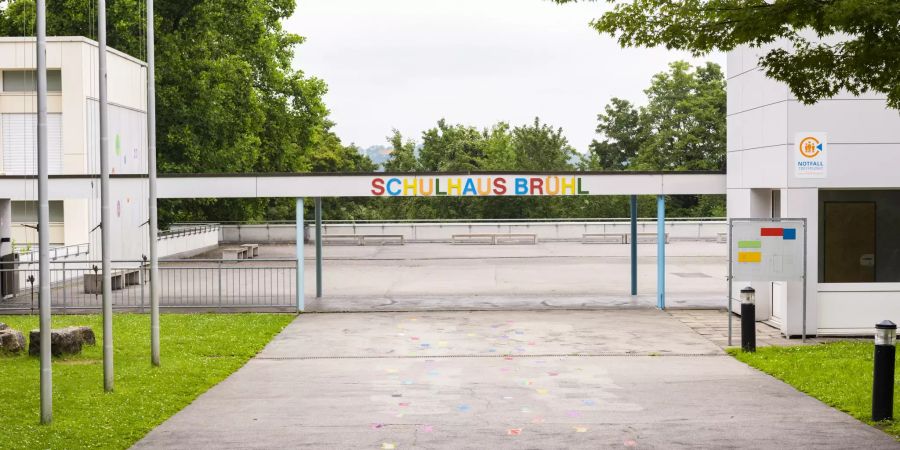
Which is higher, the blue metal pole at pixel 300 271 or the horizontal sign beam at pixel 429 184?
the horizontal sign beam at pixel 429 184

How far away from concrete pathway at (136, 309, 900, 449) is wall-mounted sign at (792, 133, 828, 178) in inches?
145

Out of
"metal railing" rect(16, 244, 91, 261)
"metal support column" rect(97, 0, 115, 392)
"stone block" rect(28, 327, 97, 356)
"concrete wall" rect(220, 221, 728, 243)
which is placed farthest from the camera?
"concrete wall" rect(220, 221, 728, 243)

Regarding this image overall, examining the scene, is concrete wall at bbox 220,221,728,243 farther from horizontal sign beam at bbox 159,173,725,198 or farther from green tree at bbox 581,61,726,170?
horizontal sign beam at bbox 159,173,725,198

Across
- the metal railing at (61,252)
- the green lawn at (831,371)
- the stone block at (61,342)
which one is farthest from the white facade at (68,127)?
the green lawn at (831,371)

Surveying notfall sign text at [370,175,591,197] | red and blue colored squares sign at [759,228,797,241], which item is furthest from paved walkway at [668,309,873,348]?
notfall sign text at [370,175,591,197]

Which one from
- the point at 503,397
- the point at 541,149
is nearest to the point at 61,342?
the point at 503,397

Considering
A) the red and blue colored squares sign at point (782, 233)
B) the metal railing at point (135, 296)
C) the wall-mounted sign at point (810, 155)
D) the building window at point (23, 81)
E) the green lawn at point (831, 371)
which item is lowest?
the green lawn at point (831, 371)

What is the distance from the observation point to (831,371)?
1448 centimetres

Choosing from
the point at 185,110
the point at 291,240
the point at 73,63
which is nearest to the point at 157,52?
the point at 185,110

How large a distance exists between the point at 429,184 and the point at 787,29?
38.4ft

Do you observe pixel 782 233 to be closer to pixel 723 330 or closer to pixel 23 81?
pixel 723 330

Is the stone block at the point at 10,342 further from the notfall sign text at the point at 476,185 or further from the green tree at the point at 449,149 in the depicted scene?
the green tree at the point at 449,149

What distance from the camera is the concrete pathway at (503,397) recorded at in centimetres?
1064

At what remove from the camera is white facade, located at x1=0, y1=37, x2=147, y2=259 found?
33219 millimetres
